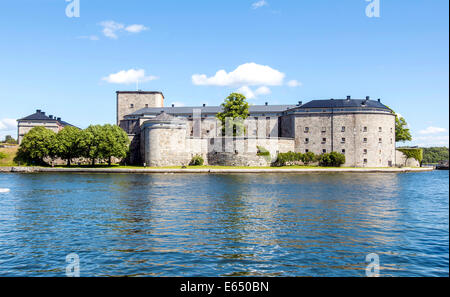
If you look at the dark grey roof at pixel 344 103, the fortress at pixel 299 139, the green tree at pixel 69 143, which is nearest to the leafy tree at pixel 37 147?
the green tree at pixel 69 143

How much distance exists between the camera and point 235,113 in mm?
66938

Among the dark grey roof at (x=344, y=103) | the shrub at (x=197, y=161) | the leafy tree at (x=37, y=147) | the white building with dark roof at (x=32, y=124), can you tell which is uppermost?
A: the dark grey roof at (x=344, y=103)

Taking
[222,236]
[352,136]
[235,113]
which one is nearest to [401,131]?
[352,136]

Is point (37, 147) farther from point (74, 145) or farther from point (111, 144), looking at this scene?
point (111, 144)

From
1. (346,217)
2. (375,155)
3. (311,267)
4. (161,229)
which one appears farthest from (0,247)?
(375,155)

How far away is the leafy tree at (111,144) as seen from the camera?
61.9 m

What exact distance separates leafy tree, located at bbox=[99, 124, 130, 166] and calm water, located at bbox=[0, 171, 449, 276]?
38.1 m

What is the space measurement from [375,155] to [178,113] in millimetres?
46213

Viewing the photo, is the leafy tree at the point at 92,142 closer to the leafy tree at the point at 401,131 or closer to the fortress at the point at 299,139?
the fortress at the point at 299,139

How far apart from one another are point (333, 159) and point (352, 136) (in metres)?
6.52

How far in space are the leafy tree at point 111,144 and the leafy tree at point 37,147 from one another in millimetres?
9716

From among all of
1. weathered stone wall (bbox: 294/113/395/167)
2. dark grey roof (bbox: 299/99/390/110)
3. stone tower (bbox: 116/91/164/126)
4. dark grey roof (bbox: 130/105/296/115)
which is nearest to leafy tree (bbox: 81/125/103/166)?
dark grey roof (bbox: 130/105/296/115)

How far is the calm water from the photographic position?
10.5m
